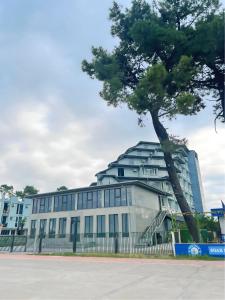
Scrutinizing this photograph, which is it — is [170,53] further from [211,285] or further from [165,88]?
[211,285]

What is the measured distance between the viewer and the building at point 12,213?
193 ft

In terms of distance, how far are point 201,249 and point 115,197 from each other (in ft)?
59.1

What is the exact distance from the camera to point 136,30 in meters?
15.4

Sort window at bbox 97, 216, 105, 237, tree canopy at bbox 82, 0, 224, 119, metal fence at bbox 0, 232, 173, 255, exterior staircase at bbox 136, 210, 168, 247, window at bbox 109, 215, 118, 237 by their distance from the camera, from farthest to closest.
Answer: window at bbox 97, 216, 105, 237 < window at bbox 109, 215, 118, 237 < exterior staircase at bbox 136, 210, 168, 247 < metal fence at bbox 0, 232, 173, 255 < tree canopy at bbox 82, 0, 224, 119

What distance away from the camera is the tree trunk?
580 inches

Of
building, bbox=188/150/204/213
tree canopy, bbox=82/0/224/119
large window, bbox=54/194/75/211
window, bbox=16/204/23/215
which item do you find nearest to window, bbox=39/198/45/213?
large window, bbox=54/194/75/211

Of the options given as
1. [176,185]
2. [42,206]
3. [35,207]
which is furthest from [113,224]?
[176,185]

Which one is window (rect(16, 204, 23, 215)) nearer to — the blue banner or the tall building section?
the tall building section

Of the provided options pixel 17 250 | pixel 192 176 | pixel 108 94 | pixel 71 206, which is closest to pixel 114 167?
pixel 71 206

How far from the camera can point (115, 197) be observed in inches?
1192

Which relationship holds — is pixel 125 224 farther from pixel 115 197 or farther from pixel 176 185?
pixel 176 185

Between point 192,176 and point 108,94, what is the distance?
57.1 metres

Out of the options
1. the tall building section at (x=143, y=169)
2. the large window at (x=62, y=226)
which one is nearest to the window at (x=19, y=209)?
the tall building section at (x=143, y=169)

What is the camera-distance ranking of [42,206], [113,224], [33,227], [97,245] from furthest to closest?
[42,206], [33,227], [113,224], [97,245]
